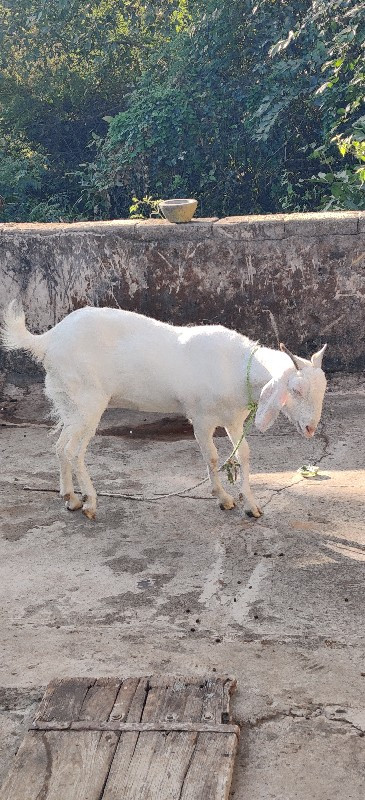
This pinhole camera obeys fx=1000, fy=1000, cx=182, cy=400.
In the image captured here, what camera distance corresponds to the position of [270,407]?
506 cm

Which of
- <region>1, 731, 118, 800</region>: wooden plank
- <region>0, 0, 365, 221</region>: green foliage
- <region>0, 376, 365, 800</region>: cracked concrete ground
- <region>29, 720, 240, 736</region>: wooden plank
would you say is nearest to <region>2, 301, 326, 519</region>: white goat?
<region>0, 376, 365, 800</region>: cracked concrete ground

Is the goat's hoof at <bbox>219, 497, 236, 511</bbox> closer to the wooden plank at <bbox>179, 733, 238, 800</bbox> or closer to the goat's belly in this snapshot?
the goat's belly

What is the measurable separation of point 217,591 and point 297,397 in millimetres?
1060

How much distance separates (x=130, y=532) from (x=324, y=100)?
5.84m

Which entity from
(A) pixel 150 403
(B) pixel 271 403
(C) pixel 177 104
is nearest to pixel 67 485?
(A) pixel 150 403

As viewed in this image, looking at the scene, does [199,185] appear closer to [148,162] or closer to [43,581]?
[148,162]

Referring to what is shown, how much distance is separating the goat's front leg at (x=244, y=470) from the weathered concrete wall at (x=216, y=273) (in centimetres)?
179

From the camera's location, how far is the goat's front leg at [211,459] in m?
5.73

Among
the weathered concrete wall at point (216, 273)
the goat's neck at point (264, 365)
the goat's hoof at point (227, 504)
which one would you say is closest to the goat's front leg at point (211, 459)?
the goat's hoof at point (227, 504)

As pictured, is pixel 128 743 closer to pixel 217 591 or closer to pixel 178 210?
pixel 217 591

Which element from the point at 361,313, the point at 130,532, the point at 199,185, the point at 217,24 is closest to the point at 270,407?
the point at 130,532

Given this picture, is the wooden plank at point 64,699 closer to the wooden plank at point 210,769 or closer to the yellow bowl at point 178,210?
the wooden plank at point 210,769

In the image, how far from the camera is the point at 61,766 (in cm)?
349

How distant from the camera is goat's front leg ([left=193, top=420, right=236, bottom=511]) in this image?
5.73 m
